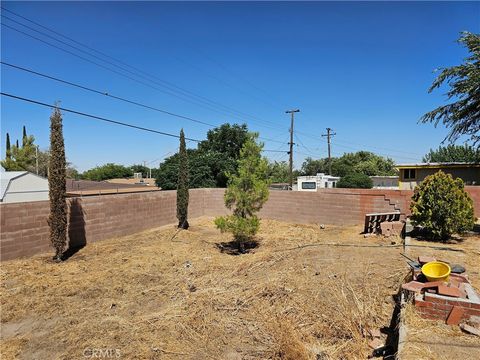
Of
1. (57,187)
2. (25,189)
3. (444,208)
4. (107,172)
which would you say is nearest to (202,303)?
(57,187)

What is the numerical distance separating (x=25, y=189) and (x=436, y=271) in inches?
886

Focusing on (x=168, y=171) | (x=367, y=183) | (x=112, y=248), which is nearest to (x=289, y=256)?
(x=112, y=248)

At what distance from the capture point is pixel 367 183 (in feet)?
88.3

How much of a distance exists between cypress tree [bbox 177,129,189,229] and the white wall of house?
441 inches

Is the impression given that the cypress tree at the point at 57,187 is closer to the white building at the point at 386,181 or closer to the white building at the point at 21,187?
the white building at the point at 21,187

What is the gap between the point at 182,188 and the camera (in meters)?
14.1

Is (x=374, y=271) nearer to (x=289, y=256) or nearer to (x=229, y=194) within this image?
(x=289, y=256)

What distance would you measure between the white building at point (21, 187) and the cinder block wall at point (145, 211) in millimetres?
9701

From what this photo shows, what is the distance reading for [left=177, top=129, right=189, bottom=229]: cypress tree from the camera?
13655mm

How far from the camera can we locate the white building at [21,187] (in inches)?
728

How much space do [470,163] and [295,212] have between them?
10.6 meters

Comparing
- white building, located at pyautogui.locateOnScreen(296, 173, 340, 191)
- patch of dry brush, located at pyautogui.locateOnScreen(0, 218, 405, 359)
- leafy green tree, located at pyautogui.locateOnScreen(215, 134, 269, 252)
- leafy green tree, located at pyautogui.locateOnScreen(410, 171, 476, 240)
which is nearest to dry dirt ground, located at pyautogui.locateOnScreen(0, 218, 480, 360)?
patch of dry brush, located at pyautogui.locateOnScreen(0, 218, 405, 359)

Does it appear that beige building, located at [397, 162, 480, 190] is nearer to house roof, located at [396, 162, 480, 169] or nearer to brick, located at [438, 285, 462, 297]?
house roof, located at [396, 162, 480, 169]

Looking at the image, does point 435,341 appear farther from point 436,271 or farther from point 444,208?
point 444,208
